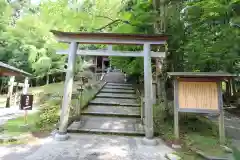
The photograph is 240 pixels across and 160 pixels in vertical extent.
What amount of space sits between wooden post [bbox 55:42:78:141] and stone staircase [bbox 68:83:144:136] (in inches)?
21.5

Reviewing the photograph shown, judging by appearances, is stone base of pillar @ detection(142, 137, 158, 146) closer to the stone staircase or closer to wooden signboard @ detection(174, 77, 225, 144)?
the stone staircase

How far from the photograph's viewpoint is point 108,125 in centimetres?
650

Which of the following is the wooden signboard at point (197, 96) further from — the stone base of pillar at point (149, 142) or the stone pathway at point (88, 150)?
the stone pathway at point (88, 150)

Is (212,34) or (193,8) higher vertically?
(193,8)

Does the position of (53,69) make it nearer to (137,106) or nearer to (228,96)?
(137,106)

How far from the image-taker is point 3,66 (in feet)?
22.4

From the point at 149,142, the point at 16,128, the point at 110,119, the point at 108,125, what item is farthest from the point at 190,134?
the point at 16,128

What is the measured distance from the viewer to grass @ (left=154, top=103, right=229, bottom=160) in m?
4.58

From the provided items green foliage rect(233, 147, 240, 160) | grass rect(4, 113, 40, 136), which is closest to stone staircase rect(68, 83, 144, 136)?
grass rect(4, 113, 40, 136)

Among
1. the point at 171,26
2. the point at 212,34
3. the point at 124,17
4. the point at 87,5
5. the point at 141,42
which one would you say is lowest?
the point at 141,42

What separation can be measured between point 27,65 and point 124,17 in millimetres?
13764

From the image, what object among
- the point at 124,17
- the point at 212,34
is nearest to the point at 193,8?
the point at 212,34

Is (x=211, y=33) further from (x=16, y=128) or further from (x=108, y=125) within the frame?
(x=16, y=128)

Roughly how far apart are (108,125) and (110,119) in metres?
0.79
